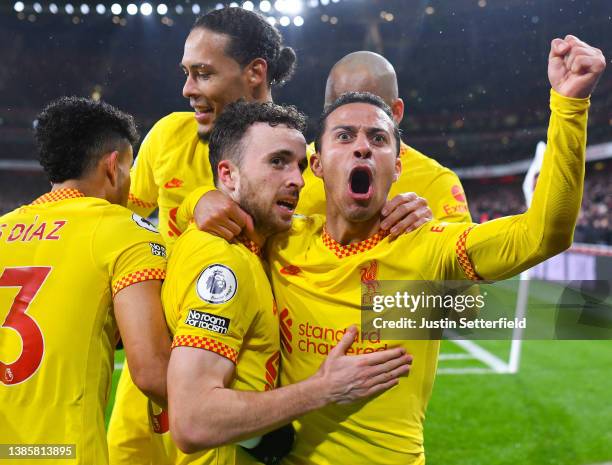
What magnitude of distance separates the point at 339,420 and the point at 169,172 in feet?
4.90

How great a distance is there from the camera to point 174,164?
2934 mm

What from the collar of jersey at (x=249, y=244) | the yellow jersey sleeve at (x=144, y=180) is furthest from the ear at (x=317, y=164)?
the yellow jersey sleeve at (x=144, y=180)

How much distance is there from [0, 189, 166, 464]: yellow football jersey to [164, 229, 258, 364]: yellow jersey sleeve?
174 millimetres

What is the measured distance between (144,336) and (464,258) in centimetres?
95

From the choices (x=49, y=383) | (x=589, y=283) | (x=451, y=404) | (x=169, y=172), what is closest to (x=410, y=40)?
(x=589, y=283)

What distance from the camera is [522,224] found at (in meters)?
1.68

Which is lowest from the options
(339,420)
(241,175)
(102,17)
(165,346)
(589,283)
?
(339,420)

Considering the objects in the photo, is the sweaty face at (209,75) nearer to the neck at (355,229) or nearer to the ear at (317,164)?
the ear at (317,164)

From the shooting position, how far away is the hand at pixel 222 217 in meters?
1.97

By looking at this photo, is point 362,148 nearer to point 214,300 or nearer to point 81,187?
point 214,300

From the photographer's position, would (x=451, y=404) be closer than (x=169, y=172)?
No

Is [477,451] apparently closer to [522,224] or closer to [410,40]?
[522,224]

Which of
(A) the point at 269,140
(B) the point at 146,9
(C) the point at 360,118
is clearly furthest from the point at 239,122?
(B) the point at 146,9

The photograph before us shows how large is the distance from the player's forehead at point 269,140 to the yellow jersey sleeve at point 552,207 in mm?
713
